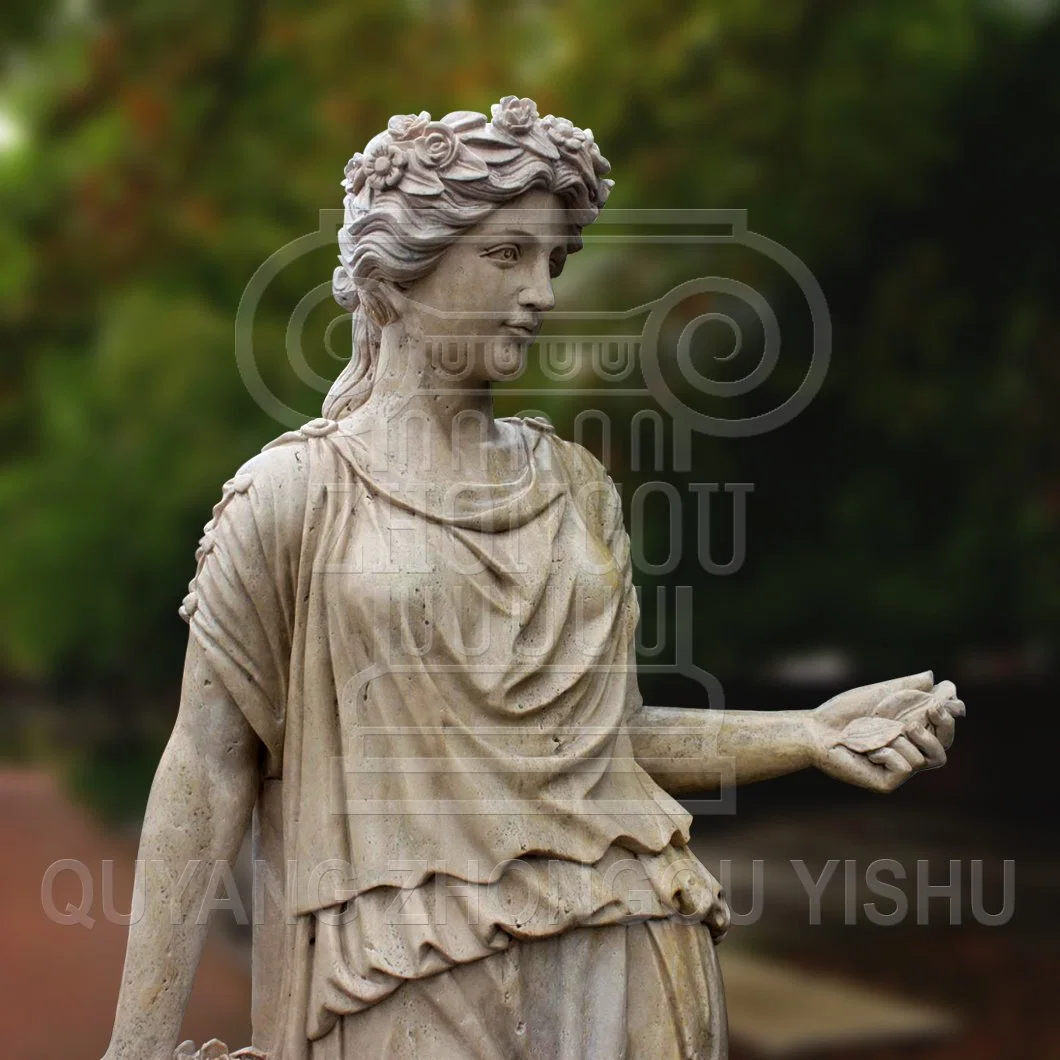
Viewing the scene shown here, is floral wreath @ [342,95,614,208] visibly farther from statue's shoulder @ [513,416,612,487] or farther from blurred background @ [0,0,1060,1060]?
blurred background @ [0,0,1060,1060]

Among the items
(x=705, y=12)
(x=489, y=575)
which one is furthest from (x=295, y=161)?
(x=489, y=575)

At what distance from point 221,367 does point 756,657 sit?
2847 mm

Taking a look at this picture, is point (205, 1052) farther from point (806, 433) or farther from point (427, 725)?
point (806, 433)

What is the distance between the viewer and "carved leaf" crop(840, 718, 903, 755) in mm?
3275

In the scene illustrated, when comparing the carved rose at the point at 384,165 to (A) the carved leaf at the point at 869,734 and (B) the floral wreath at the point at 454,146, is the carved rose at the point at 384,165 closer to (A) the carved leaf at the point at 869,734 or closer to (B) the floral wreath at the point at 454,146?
(B) the floral wreath at the point at 454,146

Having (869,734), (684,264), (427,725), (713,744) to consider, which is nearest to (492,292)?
(427,725)

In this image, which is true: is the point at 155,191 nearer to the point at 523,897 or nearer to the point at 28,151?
the point at 28,151

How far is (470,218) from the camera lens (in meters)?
3.10

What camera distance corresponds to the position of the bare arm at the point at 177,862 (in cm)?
312

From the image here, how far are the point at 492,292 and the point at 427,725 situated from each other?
74cm

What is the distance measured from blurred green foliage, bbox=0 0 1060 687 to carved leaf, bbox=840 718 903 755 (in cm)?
490

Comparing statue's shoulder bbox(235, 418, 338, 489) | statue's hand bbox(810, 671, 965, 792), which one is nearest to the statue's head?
statue's shoulder bbox(235, 418, 338, 489)

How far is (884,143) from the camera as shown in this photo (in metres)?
8.41

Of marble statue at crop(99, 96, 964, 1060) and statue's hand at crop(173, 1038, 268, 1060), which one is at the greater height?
marble statue at crop(99, 96, 964, 1060)
